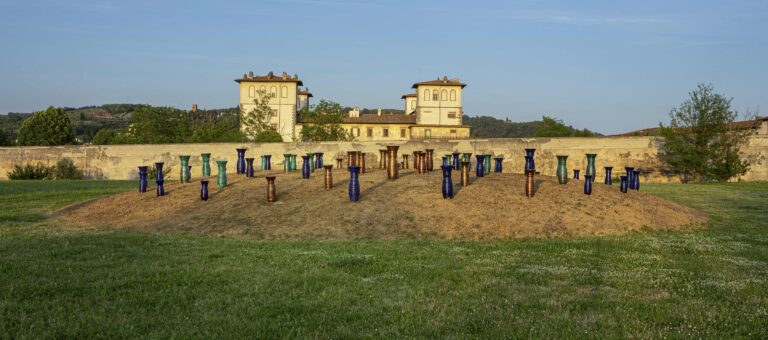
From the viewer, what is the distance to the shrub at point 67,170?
36969mm

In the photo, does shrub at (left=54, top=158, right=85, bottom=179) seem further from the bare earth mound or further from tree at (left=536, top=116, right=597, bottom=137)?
tree at (left=536, top=116, right=597, bottom=137)

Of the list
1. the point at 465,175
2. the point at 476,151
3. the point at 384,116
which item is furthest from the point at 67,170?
the point at 384,116

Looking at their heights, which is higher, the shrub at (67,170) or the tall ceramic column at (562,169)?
the tall ceramic column at (562,169)

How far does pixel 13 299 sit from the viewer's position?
547cm

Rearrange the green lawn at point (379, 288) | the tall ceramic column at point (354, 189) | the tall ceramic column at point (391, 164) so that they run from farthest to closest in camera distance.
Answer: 1. the tall ceramic column at point (391, 164)
2. the tall ceramic column at point (354, 189)
3. the green lawn at point (379, 288)

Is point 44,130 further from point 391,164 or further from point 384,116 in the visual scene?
point 391,164

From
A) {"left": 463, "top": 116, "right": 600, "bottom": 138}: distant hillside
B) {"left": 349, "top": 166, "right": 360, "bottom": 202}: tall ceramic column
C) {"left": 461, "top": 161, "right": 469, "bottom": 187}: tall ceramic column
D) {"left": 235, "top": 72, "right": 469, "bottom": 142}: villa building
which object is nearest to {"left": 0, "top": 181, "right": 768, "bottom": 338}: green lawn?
{"left": 349, "top": 166, "right": 360, "bottom": 202}: tall ceramic column

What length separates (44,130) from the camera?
72000mm

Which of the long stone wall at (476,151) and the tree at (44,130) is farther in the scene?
the tree at (44,130)

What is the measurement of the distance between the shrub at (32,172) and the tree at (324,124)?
23623mm

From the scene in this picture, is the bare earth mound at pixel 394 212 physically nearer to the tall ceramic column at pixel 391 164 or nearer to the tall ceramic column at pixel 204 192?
the tall ceramic column at pixel 204 192

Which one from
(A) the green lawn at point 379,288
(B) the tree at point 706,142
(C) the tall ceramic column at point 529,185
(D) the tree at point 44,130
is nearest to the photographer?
(A) the green lawn at point 379,288

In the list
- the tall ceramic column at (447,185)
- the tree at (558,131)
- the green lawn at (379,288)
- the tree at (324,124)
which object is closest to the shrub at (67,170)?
the tree at (324,124)

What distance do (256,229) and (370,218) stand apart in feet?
7.28
